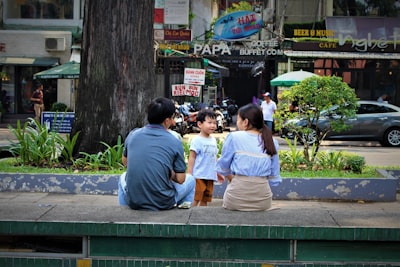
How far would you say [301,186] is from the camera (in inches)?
362

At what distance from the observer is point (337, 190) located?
9156 mm

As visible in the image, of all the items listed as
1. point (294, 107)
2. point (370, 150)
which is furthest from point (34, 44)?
point (294, 107)

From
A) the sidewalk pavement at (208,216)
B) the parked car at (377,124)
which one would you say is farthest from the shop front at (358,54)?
the sidewalk pavement at (208,216)

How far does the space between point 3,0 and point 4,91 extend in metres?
4.10

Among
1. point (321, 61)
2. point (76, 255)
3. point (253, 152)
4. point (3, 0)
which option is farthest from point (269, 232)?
point (3, 0)

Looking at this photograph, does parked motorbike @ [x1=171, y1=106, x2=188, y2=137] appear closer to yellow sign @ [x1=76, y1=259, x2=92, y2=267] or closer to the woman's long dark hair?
the woman's long dark hair

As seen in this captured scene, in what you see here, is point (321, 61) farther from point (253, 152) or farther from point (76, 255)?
point (76, 255)

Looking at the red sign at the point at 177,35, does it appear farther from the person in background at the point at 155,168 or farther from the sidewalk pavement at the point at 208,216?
the sidewalk pavement at the point at 208,216

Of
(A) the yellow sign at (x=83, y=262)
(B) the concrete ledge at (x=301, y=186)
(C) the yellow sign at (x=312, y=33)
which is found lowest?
(B) the concrete ledge at (x=301, y=186)

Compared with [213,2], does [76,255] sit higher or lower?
lower

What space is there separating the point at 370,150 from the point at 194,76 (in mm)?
7050

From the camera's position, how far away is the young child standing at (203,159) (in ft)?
24.3

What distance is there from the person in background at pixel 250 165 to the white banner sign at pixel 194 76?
52.7ft

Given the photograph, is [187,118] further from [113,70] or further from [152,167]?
[152,167]
